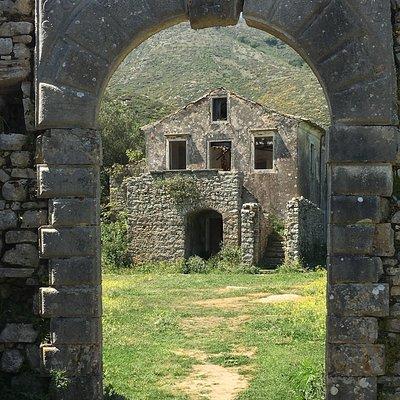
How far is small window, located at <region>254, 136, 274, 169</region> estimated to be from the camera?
2630 cm

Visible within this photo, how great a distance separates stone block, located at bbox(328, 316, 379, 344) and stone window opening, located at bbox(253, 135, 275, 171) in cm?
2037

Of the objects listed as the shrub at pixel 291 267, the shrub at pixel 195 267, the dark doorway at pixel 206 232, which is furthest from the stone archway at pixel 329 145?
the dark doorway at pixel 206 232

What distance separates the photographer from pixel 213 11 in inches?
231

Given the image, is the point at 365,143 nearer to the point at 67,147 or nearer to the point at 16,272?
the point at 67,147

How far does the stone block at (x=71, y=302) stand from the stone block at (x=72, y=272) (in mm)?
66

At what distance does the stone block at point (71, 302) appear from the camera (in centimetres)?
590

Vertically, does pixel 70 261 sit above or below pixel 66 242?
below

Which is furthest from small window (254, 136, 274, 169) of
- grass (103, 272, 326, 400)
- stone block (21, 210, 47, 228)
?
stone block (21, 210, 47, 228)

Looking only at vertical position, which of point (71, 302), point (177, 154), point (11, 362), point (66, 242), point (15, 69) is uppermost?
point (177, 154)

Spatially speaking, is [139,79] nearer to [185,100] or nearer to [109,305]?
[185,100]

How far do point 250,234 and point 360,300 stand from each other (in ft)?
56.6

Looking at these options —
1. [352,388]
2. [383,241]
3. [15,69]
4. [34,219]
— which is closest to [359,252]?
[383,241]

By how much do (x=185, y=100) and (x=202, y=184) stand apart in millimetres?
25874

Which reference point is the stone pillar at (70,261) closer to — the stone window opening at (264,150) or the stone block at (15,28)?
the stone block at (15,28)
